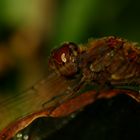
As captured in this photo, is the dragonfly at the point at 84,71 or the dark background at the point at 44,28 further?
the dark background at the point at 44,28

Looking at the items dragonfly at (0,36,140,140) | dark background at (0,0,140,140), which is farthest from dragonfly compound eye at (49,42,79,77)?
dark background at (0,0,140,140)

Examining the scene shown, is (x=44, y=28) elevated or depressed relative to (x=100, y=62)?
elevated

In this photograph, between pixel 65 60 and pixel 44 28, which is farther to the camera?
pixel 44 28

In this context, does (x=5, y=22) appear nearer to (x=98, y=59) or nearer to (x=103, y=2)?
(x=103, y=2)

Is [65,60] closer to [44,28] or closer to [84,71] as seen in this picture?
[84,71]

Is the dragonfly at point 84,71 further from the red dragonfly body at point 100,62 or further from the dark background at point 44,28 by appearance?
the dark background at point 44,28

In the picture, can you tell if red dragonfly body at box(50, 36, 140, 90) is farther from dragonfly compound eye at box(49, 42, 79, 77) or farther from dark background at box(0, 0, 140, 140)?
dark background at box(0, 0, 140, 140)

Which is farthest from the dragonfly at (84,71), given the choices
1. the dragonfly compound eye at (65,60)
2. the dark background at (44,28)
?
the dark background at (44,28)

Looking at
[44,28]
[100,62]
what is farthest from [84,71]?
[44,28]
